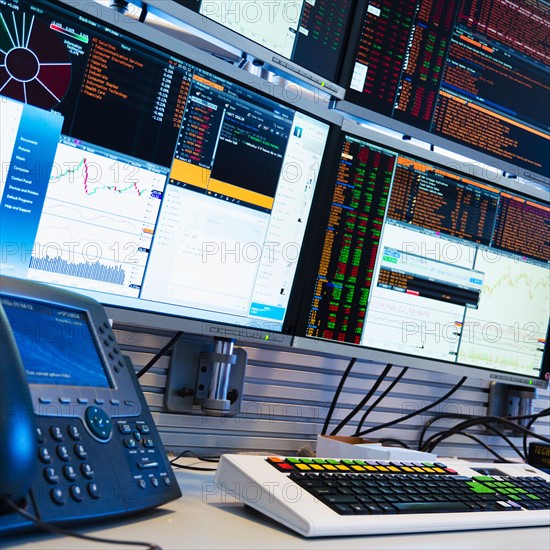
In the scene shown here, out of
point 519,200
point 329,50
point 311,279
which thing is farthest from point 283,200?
point 519,200

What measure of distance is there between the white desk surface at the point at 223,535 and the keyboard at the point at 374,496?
11mm

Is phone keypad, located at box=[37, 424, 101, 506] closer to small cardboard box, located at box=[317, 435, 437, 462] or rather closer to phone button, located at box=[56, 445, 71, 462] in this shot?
phone button, located at box=[56, 445, 71, 462]

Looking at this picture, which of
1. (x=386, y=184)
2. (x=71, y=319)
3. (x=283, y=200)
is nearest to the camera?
(x=71, y=319)

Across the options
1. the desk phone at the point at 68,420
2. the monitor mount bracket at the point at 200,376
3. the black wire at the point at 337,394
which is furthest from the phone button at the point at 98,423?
the black wire at the point at 337,394

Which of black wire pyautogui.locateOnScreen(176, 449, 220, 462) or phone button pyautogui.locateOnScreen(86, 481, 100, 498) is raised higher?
phone button pyautogui.locateOnScreen(86, 481, 100, 498)

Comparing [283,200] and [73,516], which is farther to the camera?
[283,200]

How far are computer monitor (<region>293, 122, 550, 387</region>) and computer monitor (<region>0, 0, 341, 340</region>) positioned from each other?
0.08 m

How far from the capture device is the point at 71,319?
0.77m

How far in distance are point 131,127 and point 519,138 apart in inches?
35.4

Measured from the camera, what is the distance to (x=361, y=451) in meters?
1.12

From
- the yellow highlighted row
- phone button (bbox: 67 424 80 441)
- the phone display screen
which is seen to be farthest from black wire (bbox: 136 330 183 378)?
phone button (bbox: 67 424 80 441)

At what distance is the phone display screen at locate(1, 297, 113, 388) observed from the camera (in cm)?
69

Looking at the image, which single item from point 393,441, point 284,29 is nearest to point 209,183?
point 284,29

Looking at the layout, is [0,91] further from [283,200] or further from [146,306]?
[283,200]
